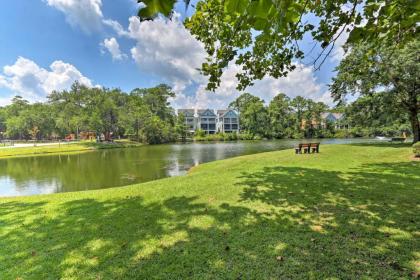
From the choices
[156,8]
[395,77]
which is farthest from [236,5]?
[395,77]

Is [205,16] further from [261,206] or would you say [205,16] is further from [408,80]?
[408,80]

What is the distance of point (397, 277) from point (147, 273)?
2.83m

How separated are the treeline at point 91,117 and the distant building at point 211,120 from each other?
14.7m

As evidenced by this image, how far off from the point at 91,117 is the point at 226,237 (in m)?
47.3

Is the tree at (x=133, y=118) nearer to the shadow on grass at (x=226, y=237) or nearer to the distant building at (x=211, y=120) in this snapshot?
the distant building at (x=211, y=120)

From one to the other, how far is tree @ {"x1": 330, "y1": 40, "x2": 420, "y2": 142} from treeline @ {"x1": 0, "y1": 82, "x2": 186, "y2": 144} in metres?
40.4

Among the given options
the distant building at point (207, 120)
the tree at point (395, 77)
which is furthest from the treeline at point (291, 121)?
the tree at point (395, 77)

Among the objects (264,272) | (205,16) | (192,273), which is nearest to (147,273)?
(192,273)

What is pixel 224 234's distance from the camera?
146 inches

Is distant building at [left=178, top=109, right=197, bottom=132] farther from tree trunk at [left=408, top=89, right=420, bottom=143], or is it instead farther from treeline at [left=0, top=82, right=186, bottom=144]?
tree trunk at [left=408, top=89, right=420, bottom=143]

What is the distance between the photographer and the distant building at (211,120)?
247ft

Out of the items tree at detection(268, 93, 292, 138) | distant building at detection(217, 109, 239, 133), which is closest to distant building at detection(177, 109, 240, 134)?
distant building at detection(217, 109, 239, 133)

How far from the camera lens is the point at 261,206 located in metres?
4.93

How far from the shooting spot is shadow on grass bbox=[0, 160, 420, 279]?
112 inches
